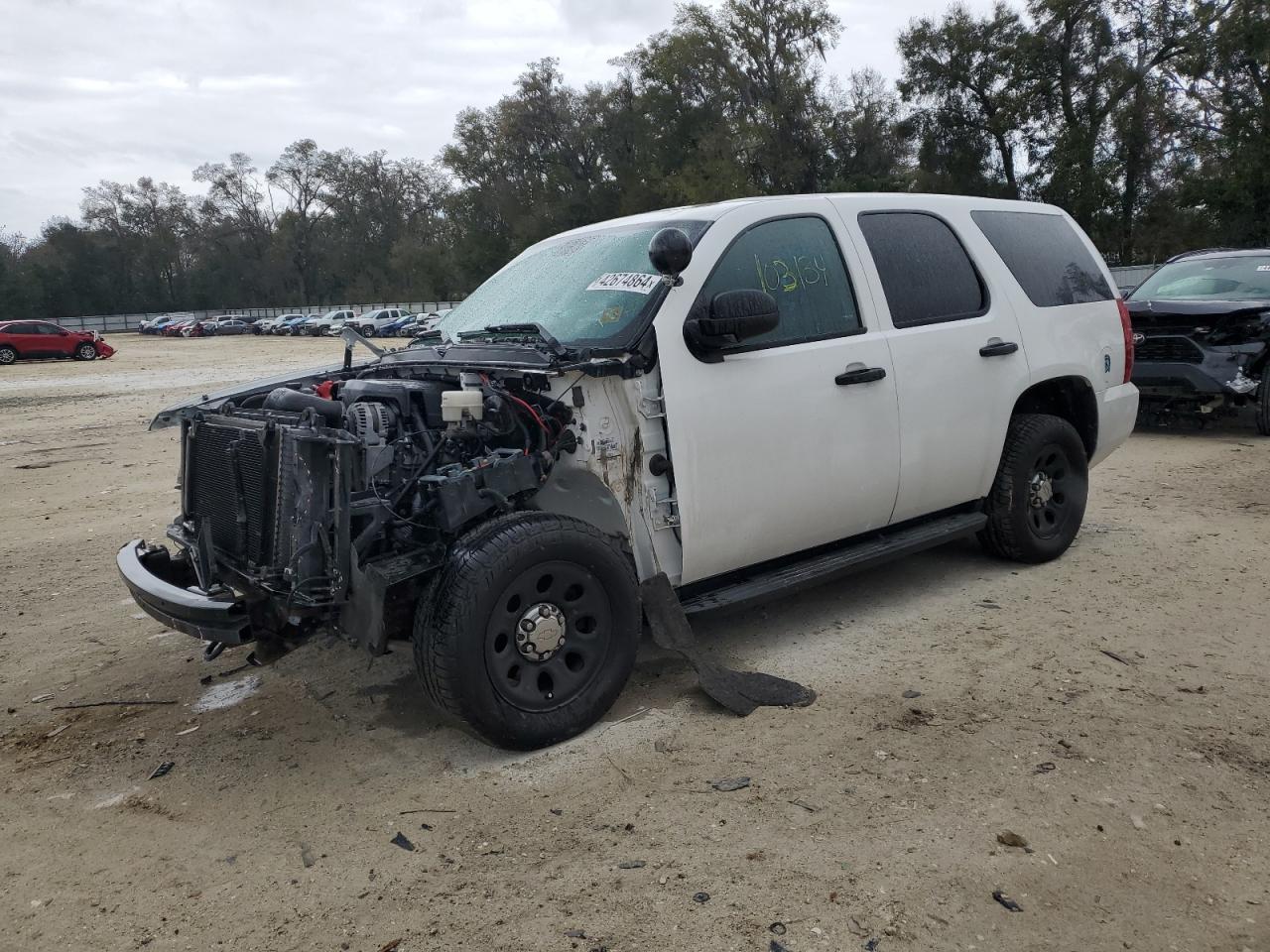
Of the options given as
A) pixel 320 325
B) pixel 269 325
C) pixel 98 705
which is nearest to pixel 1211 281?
pixel 98 705

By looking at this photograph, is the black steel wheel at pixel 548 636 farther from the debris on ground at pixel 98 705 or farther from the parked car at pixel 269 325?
the parked car at pixel 269 325

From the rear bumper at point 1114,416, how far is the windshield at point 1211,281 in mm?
4907

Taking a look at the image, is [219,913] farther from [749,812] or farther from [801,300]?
[801,300]

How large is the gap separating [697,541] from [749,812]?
1.11m

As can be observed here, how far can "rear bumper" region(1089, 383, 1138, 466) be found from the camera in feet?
17.8

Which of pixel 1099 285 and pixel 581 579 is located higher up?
pixel 1099 285

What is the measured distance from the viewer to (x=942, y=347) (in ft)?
14.7

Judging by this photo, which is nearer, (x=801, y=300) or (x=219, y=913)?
(x=219, y=913)

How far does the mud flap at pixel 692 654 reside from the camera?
3.68 meters

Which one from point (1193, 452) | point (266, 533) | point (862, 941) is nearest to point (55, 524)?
point (266, 533)

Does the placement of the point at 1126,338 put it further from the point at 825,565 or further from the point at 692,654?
the point at 692,654

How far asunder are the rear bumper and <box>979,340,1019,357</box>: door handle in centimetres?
93

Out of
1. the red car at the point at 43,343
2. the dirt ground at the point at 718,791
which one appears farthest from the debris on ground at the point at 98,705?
the red car at the point at 43,343

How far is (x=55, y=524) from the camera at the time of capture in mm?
7254
